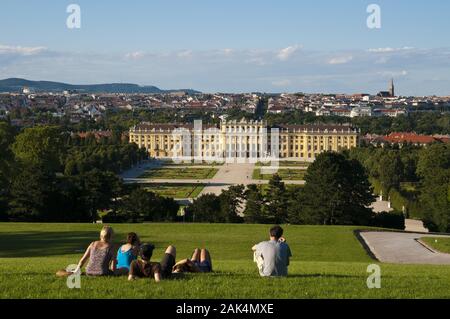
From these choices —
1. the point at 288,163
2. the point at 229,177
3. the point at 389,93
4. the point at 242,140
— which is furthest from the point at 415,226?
the point at 389,93

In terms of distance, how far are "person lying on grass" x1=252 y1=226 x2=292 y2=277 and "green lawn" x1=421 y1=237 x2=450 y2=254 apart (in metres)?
11.0

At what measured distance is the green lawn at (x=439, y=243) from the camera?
17.7 meters

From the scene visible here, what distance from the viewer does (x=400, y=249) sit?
18.0 metres

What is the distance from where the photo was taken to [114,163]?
56.2 m

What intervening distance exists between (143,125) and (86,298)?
262ft

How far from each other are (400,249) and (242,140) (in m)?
66.5

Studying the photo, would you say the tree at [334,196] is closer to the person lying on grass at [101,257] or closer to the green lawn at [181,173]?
the person lying on grass at [101,257]

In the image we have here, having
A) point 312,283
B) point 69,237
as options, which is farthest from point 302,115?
point 312,283

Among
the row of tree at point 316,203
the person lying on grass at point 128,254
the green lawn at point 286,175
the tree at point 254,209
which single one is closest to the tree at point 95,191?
the row of tree at point 316,203

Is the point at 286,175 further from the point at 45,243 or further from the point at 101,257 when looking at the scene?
the point at 101,257

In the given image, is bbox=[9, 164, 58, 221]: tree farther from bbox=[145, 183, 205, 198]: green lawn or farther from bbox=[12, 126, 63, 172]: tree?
bbox=[145, 183, 205, 198]: green lawn

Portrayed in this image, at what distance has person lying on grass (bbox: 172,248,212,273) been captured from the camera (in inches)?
306

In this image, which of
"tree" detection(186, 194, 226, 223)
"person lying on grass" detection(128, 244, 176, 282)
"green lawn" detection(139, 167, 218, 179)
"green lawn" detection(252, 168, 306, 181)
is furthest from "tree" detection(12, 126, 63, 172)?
"person lying on grass" detection(128, 244, 176, 282)
